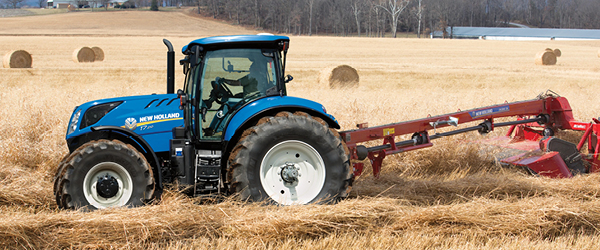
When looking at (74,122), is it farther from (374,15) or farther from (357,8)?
(374,15)

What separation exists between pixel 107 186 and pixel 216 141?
92cm

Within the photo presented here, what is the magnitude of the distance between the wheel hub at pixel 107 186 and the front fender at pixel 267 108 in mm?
921

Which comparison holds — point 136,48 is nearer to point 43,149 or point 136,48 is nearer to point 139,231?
point 43,149

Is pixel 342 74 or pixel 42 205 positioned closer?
pixel 42 205

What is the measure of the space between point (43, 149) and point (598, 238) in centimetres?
606

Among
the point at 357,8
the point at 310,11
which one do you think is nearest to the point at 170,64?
the point at 310,11

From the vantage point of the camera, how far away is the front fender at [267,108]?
3889 millimetres

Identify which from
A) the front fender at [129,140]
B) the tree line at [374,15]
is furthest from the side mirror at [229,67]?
the tree line at [374,15]

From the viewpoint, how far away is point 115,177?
386cm

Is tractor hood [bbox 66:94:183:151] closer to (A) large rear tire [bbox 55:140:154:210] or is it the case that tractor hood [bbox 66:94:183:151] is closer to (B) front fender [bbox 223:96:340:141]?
(A) large rear tire [bbox 55:140:154:210]

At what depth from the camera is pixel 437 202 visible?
15.2 ft

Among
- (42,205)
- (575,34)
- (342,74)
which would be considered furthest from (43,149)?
(575,34)

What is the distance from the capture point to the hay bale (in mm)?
14758

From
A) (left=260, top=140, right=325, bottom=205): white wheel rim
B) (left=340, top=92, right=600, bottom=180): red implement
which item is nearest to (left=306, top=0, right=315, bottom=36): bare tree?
(left=340, top=92, right=600, bottom=180): red implement
